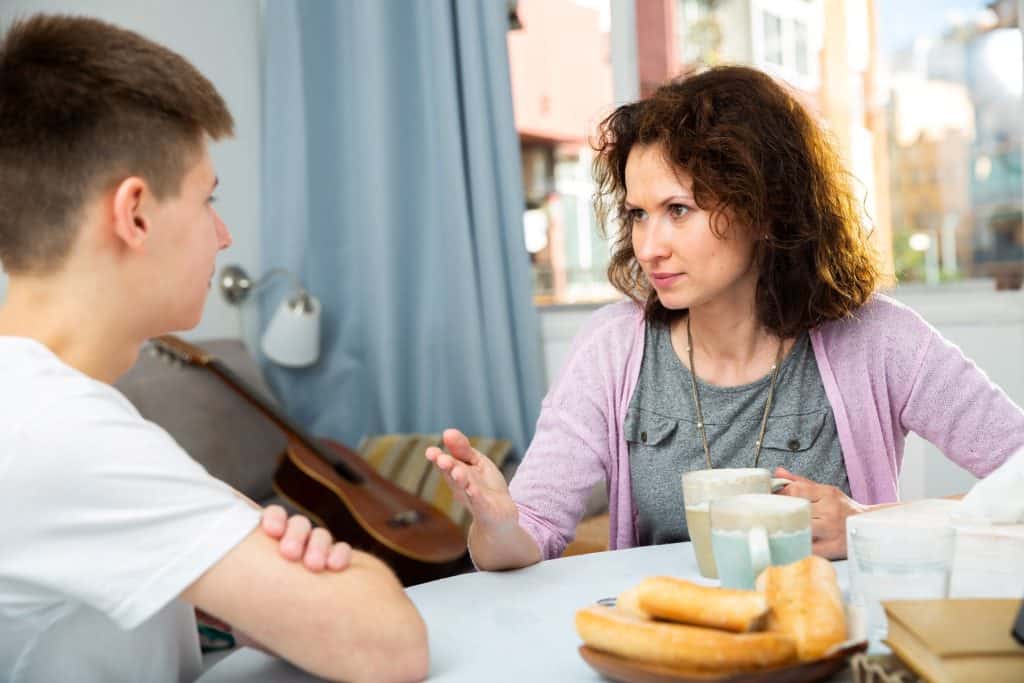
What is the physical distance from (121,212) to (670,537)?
90cm

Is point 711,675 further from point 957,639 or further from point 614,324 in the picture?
point 614,324

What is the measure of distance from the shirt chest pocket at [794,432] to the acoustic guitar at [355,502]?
0.97m

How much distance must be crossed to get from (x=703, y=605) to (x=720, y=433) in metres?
0.80

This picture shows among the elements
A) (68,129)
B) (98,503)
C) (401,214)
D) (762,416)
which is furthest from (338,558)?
(401,214)

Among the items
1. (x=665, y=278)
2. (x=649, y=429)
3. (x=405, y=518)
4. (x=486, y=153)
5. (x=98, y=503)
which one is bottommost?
(x=405, y=518)

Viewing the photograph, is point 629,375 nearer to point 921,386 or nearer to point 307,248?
point 921,386

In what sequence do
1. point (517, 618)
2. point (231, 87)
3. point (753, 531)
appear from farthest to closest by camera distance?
point (231, 87)
point (517, 618)
point (753, 531)

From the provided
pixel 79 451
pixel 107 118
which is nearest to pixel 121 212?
pixel 107 118

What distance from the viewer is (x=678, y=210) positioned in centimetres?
153

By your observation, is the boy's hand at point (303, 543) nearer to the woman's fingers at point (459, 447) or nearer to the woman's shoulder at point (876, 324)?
the woman's fingers at point (459, 447)

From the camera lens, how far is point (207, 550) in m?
0.78

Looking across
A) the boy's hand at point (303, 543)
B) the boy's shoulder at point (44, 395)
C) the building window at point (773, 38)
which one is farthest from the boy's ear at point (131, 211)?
the building window at point (773, 38)

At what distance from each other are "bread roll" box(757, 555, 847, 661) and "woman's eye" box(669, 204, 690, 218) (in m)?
0.80

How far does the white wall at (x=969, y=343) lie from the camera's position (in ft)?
7.26
